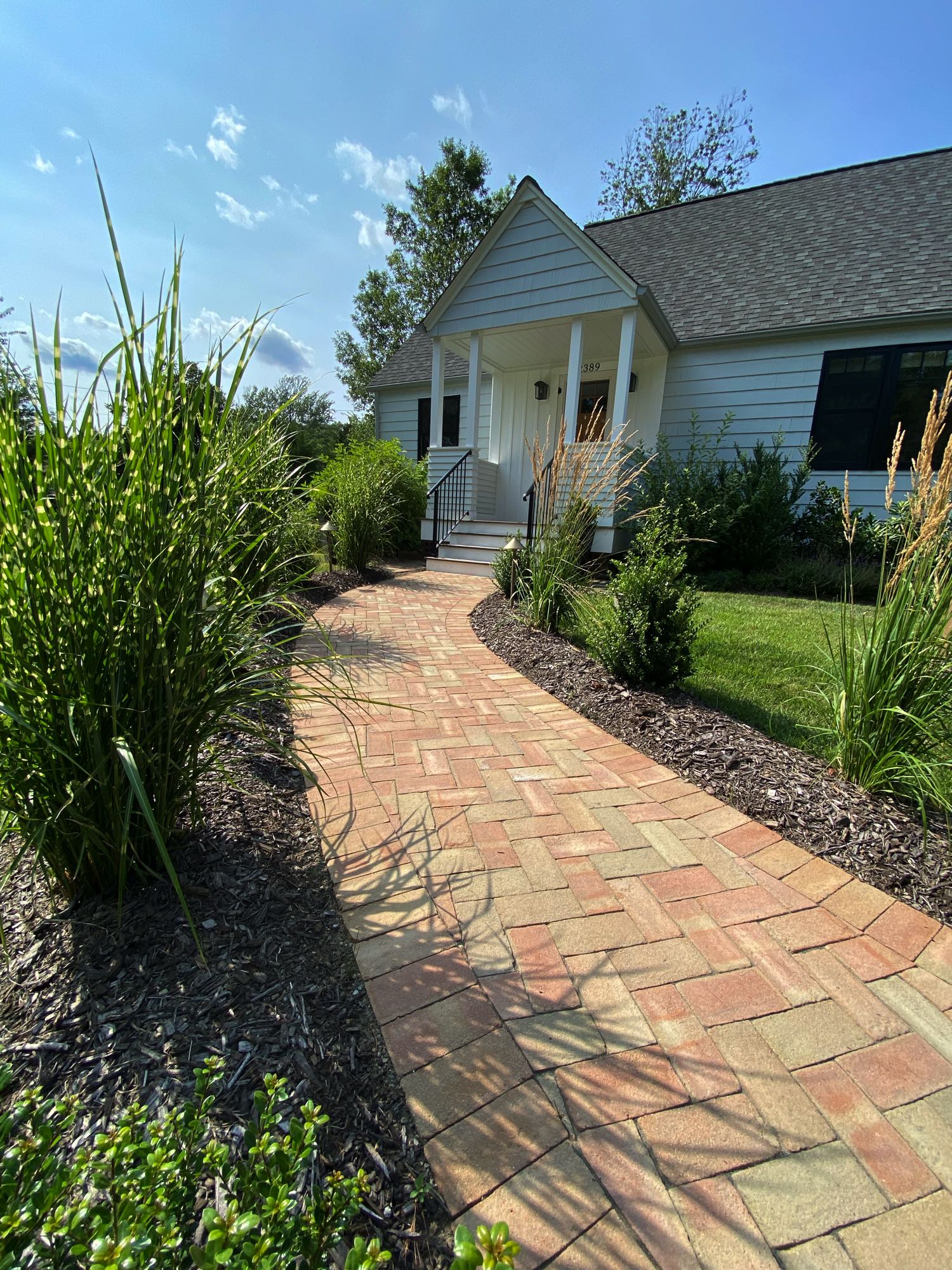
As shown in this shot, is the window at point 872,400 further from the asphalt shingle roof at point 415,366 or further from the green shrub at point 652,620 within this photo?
the asphalt shingle roof at point 415,366

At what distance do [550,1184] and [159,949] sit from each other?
982mm

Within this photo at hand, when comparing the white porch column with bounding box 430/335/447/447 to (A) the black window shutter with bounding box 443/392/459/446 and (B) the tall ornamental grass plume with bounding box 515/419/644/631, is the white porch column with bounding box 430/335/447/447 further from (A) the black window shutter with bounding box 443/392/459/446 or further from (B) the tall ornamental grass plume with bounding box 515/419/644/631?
(B) the tall ornamental grass plume with bounding box 515/419/644/631

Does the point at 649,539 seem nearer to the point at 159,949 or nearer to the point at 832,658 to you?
the point at 832,658

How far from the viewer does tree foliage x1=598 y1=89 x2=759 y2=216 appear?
18.0 m

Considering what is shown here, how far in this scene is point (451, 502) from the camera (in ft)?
29.2

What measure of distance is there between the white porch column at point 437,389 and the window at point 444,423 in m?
2.54

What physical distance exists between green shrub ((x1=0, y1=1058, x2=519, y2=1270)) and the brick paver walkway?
357 millimetres

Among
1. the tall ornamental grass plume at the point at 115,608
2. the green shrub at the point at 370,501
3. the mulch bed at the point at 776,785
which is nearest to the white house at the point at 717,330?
the green shrub at the point at 370,501

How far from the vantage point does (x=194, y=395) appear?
1437 millimetres

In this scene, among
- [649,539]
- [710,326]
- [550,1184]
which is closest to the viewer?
[550,1184]

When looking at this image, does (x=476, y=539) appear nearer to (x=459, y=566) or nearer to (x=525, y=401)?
(x=459, y=566)

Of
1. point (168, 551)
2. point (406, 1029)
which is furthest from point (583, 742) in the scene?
point (168, 551)

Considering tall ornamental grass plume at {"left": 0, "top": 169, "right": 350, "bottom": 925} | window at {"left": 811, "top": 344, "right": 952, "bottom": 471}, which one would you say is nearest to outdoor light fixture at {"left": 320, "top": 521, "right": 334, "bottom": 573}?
tall ornamental grass plume at {"left": 0, "top": 169, "right": 350, "bottom": 925}

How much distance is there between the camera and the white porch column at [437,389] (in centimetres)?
843
